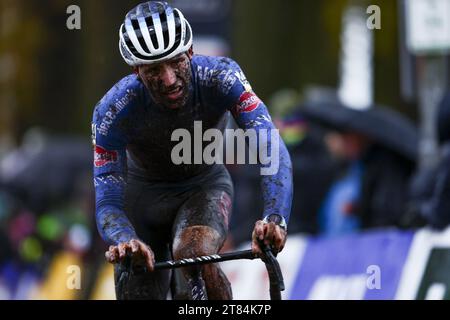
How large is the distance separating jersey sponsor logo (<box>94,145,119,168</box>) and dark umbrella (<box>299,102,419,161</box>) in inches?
172

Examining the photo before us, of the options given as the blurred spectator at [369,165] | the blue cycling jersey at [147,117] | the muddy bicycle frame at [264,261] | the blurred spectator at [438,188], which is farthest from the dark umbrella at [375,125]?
the muddy bicycle frame at [264,261]

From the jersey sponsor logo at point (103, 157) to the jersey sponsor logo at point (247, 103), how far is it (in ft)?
2.90

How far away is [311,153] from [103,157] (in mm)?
5535

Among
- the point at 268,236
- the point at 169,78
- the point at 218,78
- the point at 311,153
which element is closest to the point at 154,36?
the point at 169,78

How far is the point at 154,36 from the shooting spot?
845 cm

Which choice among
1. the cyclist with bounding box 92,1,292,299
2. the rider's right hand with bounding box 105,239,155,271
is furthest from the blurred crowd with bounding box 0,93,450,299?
the rider's right hand with bounding box 105,239,155,271

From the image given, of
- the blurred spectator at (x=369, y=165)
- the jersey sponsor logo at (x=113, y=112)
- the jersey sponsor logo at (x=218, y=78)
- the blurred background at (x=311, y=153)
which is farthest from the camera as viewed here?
the blurred spectator at (x=369, y=165)

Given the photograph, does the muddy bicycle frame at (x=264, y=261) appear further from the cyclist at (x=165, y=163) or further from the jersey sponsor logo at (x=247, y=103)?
the jersey sponsor logo at (x=247, y=103)

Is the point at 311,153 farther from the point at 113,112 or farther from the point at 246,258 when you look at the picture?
the point at 246,258

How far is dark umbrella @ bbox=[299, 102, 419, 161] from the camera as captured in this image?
504 inches

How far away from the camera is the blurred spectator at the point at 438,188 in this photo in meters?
10.9

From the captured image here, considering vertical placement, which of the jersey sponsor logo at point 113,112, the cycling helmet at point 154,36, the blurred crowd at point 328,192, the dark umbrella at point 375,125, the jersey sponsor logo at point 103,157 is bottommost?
the blurred crowd at point 328,192

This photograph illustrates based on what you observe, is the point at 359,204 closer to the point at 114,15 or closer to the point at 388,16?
the point at 388,16

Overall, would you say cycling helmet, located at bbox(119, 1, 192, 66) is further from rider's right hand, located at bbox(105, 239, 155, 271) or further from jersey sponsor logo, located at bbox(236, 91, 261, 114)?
rider's right hand, located at bbox(105, 239, 155, 271)
